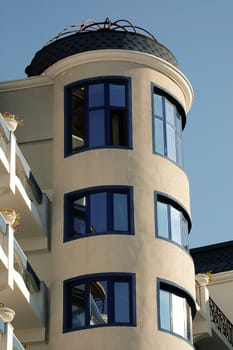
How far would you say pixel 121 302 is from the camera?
34.5 m

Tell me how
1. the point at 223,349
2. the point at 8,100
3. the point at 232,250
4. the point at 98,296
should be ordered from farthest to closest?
the point at 232,250 → the point at 223,349 → the point at 8,100 → the point at 98,296

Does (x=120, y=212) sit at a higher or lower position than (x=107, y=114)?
lower

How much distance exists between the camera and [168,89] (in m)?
38.9

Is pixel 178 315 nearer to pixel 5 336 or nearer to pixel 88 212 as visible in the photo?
pixel 88 212

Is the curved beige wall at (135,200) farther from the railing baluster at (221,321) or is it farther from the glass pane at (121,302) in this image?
the railing baluster at (221,321)

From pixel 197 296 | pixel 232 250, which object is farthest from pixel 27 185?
pixel 232 250

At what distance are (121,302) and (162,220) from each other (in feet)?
10.9

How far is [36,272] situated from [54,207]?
7.02ft

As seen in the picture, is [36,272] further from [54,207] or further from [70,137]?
[70,137]

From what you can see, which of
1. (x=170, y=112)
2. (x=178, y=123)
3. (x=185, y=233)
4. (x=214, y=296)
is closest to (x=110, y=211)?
(x=185, y=233)

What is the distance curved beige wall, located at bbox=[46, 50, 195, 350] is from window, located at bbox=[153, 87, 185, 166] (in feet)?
0.96

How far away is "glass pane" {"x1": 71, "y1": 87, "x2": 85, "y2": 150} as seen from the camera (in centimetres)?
3762

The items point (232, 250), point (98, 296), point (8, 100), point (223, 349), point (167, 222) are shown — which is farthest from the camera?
point (232, 250)

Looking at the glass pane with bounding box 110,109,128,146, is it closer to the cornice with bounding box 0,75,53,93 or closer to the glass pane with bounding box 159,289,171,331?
the cornice with bounding box 0,75,53,93
